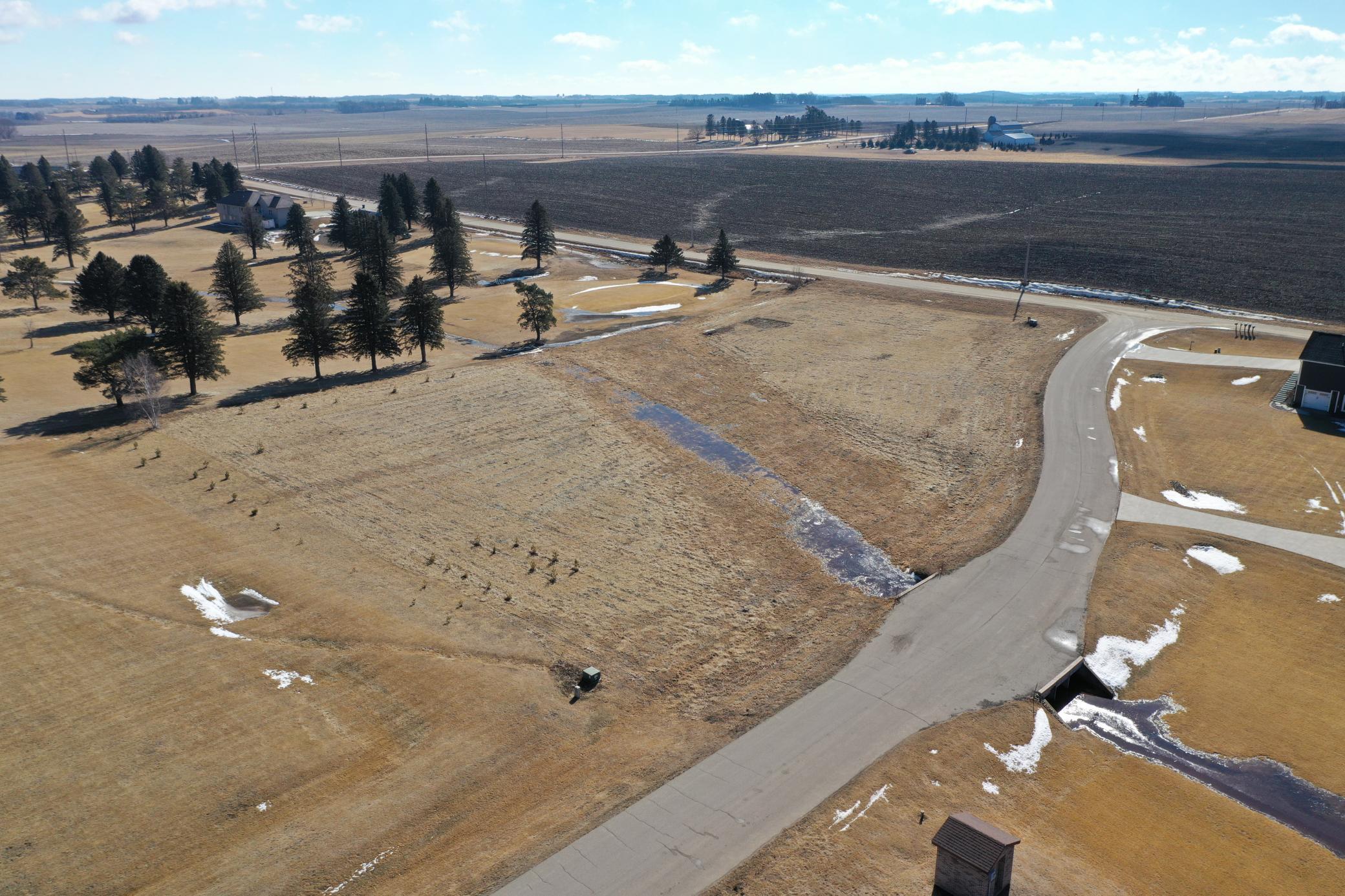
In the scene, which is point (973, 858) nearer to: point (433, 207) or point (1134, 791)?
point (1134, 791)

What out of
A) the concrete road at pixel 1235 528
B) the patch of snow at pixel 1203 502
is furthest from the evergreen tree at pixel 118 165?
the patch of snow at pixel 1203 502

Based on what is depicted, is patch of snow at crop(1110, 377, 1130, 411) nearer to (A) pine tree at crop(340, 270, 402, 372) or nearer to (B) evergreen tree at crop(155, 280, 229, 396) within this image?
(A) pine tree at crop(340, 270, 402, 372)

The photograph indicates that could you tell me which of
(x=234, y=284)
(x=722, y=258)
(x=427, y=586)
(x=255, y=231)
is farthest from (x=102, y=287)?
(x=427, y=586)

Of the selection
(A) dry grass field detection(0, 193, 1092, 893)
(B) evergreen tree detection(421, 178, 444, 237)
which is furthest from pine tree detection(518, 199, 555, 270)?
(A) dry grass field detection(0, 193, 1092, 893)

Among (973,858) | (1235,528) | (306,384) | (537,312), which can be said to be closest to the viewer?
(973,858)

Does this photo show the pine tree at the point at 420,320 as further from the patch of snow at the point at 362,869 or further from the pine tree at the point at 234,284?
the patch of snow at the point at 362,869

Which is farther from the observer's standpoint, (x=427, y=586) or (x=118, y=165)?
(x=118, y=165)

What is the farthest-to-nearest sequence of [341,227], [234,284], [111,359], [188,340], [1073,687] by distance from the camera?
[341,227], [234,284], [188,340], [111,359], [1073,687]
